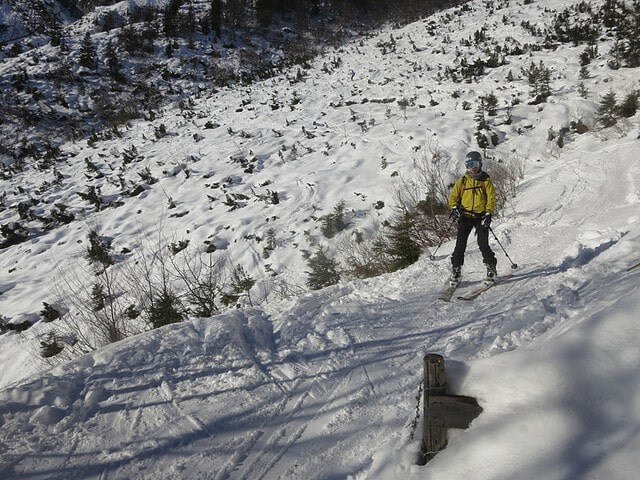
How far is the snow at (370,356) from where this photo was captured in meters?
1.52

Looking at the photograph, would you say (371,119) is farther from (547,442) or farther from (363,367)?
(547,442)

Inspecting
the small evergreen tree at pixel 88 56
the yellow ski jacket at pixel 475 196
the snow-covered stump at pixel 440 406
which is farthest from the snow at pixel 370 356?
the small evergreen tree at pixel 88 56

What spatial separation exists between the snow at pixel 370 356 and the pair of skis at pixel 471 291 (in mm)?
121

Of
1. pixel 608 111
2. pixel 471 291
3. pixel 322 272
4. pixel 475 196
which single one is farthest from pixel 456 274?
pixel 608 111

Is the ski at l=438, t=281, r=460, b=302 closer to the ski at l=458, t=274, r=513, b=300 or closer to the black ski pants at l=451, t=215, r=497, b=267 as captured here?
the ski at l=458, t=274, r=513, b=300

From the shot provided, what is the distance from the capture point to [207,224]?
8.77 metres

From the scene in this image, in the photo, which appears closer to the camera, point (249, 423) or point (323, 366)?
point (249, 423)

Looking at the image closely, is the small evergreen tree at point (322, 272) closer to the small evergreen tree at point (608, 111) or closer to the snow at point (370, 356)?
the snow at point (370, 356)

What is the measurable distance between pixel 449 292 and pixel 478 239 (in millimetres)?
822

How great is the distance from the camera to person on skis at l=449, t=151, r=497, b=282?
448 centimetres

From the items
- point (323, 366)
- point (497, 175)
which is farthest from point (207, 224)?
point (497, 175)

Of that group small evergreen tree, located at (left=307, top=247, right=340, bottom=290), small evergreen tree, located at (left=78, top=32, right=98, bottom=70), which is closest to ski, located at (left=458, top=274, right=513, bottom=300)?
small evergreen tree, located at (left=307, top=247, right=340, bottom=290)

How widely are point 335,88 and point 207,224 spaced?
982 centimetres

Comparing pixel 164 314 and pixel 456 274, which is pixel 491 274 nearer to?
pixel 456 274
